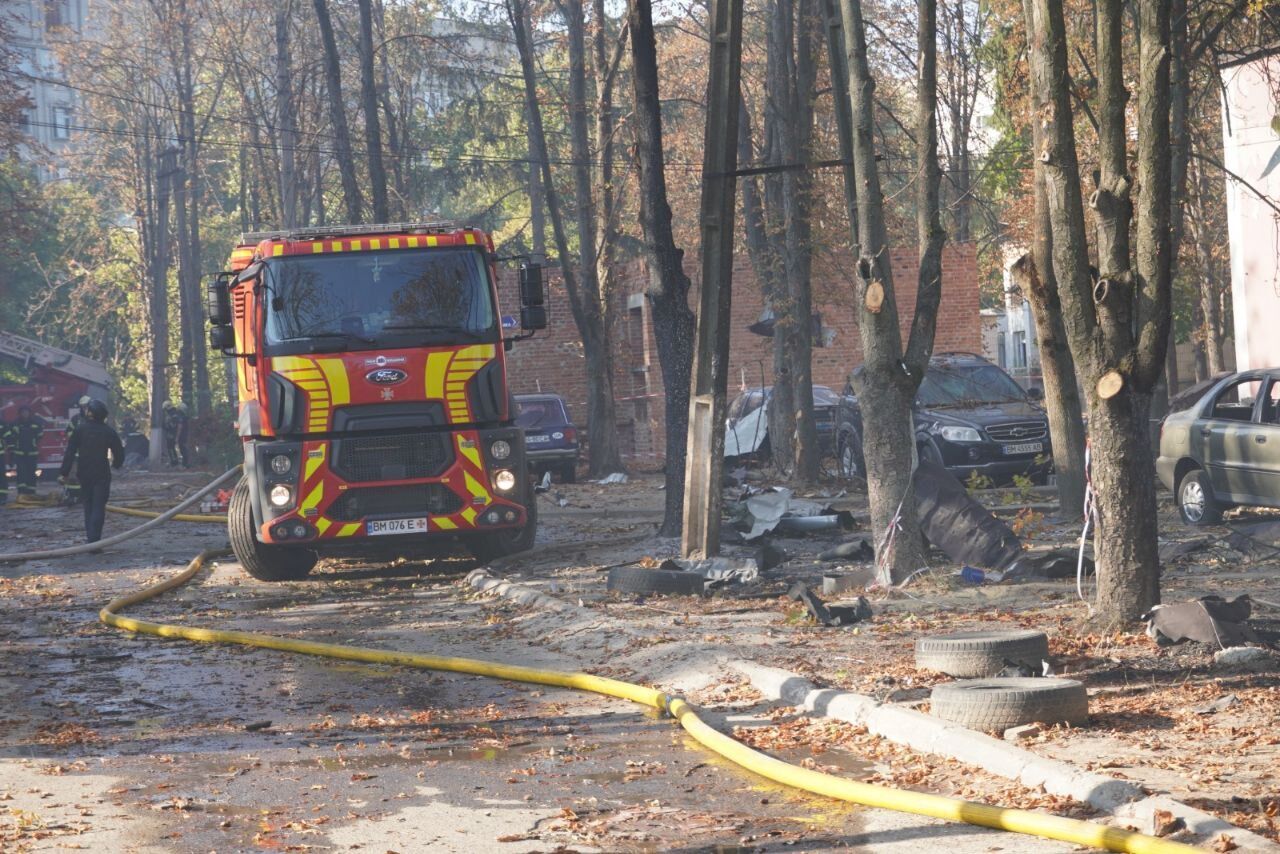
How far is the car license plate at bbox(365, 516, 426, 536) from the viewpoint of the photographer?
1524cm

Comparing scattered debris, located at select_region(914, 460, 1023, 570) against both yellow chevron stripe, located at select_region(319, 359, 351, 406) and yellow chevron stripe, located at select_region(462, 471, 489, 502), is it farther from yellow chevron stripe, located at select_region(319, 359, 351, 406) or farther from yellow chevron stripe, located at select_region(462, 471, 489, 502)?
yellow chevron stripe, located at select_region(319, 359, 351, 406)

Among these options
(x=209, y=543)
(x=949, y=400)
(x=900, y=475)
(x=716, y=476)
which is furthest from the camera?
(x=949, y=400)

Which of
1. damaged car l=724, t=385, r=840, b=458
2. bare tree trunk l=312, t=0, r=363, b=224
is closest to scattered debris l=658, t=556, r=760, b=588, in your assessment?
damaged car l=724, t=385, r=840, b=458

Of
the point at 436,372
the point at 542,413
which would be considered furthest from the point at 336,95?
the point at 436,372

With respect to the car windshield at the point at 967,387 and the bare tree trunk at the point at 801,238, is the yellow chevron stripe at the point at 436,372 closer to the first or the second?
the bare tree trunk at the point at 801,238

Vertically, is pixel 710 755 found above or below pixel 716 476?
below

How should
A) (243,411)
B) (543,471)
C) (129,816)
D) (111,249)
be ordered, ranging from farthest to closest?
(111,249)
(543,471)
(243,411)
(129,816)

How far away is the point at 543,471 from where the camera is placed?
31391 mm

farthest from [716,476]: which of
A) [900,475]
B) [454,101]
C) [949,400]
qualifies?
[454,101]

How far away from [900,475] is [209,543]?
38.8 feet

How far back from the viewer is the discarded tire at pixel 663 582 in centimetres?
1336

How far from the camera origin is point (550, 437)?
3100cm

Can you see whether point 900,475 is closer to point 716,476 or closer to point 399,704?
point 716,476

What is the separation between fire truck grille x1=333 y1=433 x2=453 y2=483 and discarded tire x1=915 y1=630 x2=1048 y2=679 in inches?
289
